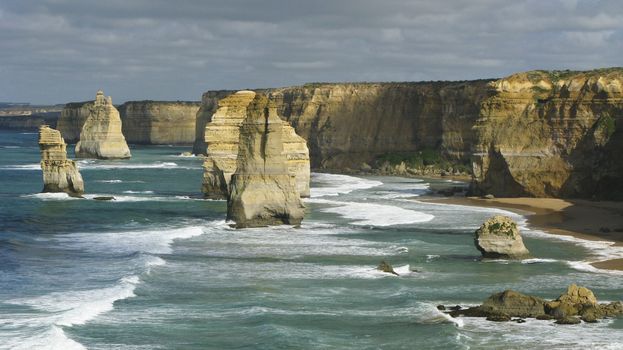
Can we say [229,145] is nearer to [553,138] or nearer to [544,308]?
[553,138]

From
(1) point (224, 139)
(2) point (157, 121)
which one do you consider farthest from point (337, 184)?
(2) point (157, 121)

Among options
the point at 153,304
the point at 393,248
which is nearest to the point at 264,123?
the point at 393,248

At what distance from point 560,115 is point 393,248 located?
24.9 meters

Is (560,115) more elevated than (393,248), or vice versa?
(560,115)

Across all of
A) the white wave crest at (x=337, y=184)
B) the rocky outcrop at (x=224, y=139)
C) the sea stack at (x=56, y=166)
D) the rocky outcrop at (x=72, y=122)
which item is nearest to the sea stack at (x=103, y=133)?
the white wave crest at (x=337, y=184)

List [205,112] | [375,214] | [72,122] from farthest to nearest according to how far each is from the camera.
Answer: [72,122], [205,112], [375,214]

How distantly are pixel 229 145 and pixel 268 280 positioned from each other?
26.3 m

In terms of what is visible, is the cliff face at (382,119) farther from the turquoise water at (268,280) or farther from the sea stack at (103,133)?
the turquoise water at (268,280)

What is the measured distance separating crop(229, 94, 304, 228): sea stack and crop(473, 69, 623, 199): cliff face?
20.4 m

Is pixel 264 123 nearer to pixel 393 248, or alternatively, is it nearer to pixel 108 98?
pixel 393 248

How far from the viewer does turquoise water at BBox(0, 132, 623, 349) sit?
22672 millimetres

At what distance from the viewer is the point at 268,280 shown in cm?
3020

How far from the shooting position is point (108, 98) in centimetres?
12169

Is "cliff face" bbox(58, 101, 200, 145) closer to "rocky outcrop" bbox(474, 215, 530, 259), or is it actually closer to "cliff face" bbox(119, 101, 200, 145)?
"cliff face" bbox(119, 101, 200, 145)
